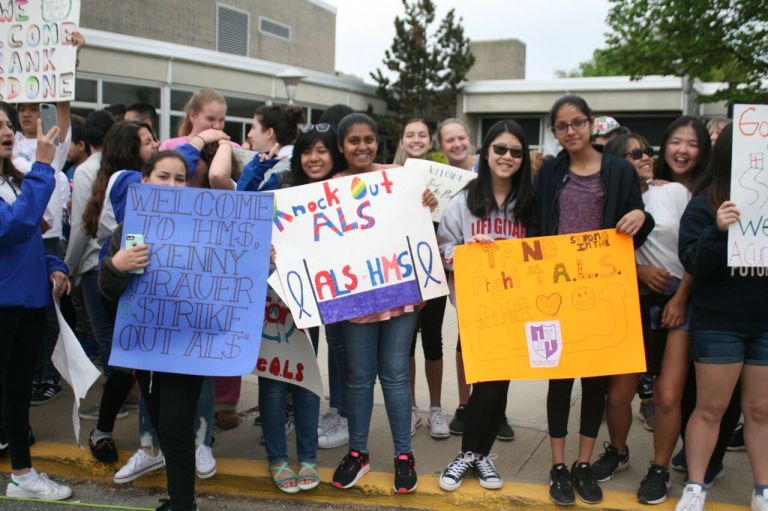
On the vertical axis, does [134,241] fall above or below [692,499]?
above

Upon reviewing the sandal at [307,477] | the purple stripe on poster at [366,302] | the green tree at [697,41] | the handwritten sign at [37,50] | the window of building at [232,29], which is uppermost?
the window of building at [232,29]

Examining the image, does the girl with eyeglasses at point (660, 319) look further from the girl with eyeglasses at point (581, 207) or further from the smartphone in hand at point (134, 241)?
the smartphone in hand at point (134, 241)

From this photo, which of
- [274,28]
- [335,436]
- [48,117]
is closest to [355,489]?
[335,436]

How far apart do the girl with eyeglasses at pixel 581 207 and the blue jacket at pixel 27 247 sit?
2.55m

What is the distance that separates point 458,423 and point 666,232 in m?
1.84

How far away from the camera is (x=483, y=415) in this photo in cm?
381

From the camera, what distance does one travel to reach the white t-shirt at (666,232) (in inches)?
148

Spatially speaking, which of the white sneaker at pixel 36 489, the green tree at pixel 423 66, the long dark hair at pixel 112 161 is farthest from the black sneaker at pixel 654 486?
the green tree at pixel 423 66

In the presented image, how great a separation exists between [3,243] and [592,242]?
9.68 ft

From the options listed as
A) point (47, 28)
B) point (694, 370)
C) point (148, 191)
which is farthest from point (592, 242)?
point (47, 28)

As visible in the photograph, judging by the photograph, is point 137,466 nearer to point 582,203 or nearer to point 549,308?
point 549,308

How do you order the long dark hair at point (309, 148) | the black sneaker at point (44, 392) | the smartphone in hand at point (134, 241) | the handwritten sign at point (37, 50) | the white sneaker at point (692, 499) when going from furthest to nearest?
the black sneaker at point (44, 392)
the handwritten sign at point (37, 50)
the long dark hair at point (309, 148)
the white sneaker at point (692, 499)
the smartphone in hand at point (134, 241)

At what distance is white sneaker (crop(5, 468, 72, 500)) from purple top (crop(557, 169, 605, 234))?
10.1 feet

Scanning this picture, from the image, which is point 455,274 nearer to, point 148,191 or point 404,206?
point 404,206
